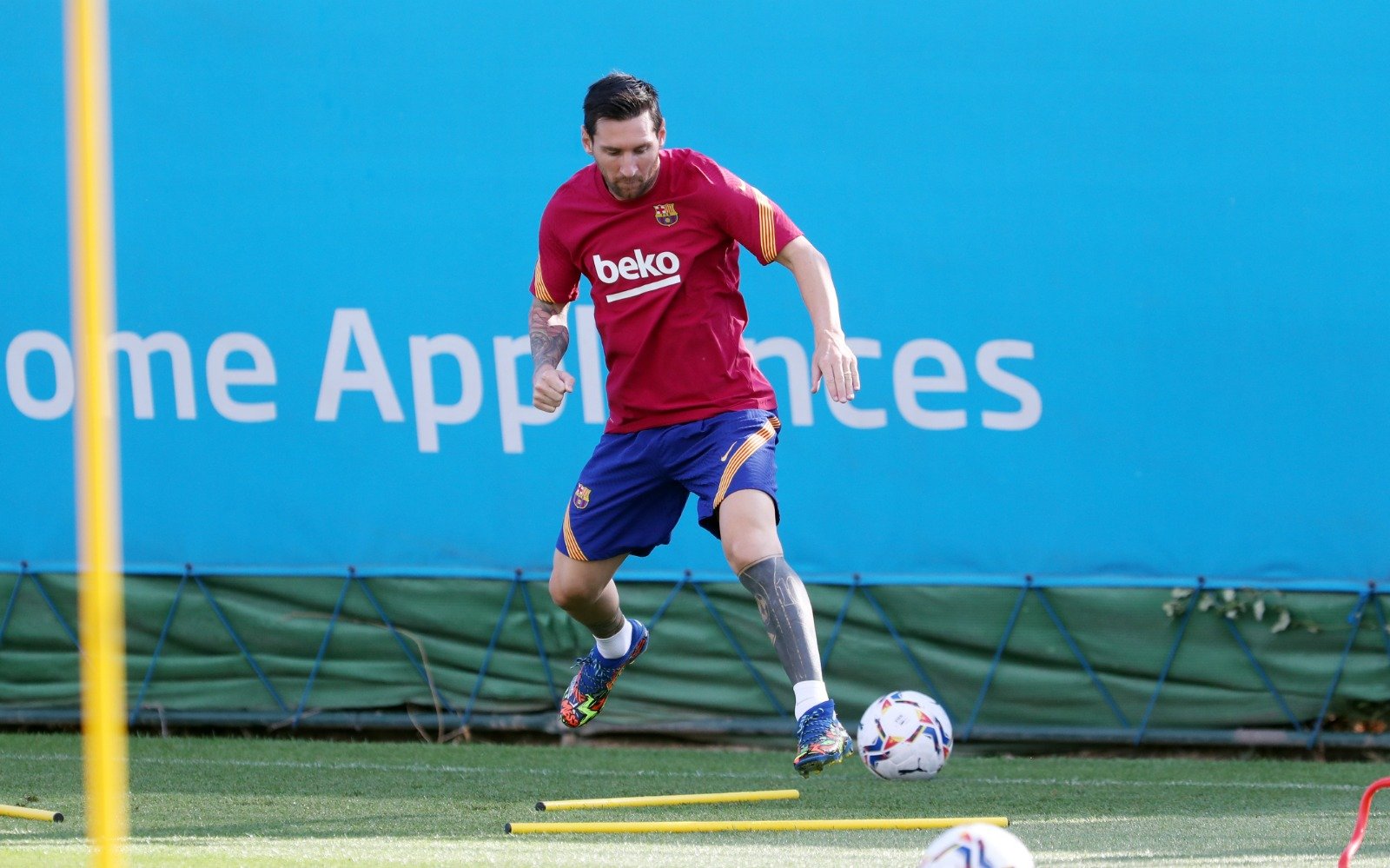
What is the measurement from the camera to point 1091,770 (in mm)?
7047

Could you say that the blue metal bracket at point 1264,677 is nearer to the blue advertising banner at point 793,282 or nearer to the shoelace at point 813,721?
the blue advertising banner at point 793,282

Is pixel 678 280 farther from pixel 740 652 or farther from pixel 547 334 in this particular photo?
pixel 740 652

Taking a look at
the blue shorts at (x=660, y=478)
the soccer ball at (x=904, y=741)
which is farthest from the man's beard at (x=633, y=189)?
the soccer ball at (x=904, y=741)

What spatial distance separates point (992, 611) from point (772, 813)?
205cm

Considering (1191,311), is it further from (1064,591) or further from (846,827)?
(846,827)

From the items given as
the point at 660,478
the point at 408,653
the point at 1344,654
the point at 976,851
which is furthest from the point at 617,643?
the point at 1344,654

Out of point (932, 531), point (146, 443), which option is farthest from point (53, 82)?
point (932, 531)

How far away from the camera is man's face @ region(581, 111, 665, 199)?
16.6ft

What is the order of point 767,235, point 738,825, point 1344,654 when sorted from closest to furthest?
point 738,825 < point 767,235 < point 1344,654

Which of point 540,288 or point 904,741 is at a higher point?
point 540,288

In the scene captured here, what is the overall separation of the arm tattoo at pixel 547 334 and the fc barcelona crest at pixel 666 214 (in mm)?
509

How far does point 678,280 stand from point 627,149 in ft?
1.41

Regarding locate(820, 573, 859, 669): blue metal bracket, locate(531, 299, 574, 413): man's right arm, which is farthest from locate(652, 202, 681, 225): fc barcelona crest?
locate(820, 573, 859, 669): blue metal bracket

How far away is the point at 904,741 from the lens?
223 inches
